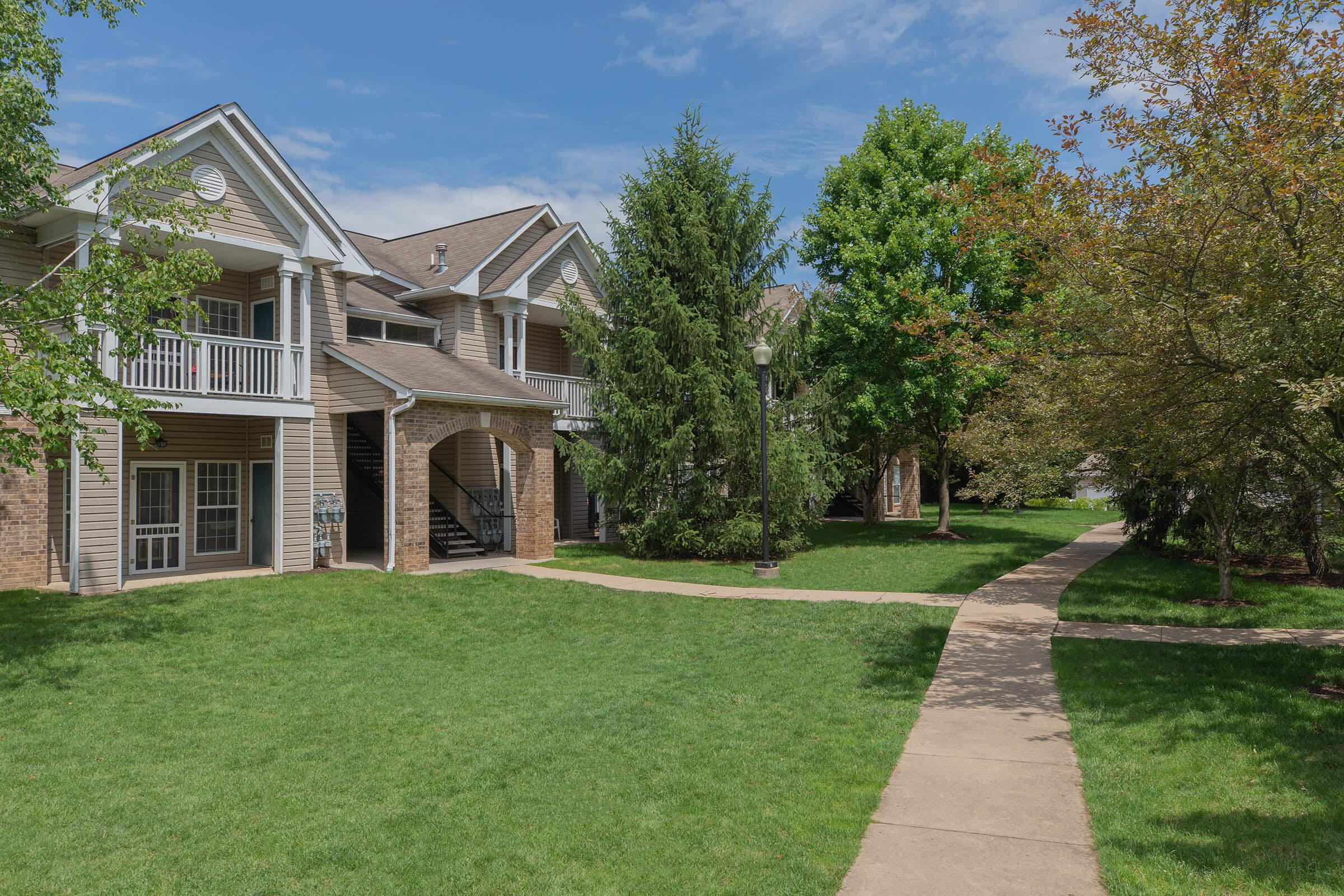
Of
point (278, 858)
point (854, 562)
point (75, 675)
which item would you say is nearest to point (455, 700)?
point (278, 858)

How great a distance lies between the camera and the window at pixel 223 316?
16.9 metres

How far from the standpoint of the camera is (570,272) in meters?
22.2

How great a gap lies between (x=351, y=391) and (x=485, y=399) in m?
2.65

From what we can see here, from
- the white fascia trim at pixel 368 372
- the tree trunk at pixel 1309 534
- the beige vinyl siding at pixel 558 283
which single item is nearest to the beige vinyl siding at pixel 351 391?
the white fascia trim at pixel 368 372

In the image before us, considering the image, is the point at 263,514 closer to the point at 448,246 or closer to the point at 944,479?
the point at 448,246

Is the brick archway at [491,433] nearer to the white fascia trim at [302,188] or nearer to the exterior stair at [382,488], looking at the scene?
the exterior stair at [382,488]

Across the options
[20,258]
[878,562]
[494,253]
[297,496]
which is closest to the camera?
[20,258]

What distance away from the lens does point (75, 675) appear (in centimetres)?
888

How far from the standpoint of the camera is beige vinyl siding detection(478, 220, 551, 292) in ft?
68.1

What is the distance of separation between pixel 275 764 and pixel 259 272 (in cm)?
1347

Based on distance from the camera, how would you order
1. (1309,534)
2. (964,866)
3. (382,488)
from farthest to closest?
(382,488), (1309,534), (964,866)

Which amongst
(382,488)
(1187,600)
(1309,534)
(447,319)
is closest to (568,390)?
(447,319)

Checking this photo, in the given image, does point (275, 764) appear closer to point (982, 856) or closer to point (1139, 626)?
point (982, 856)

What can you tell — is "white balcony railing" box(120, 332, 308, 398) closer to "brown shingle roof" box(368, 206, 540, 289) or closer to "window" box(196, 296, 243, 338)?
"window" box(196, 296, 243, 338)
